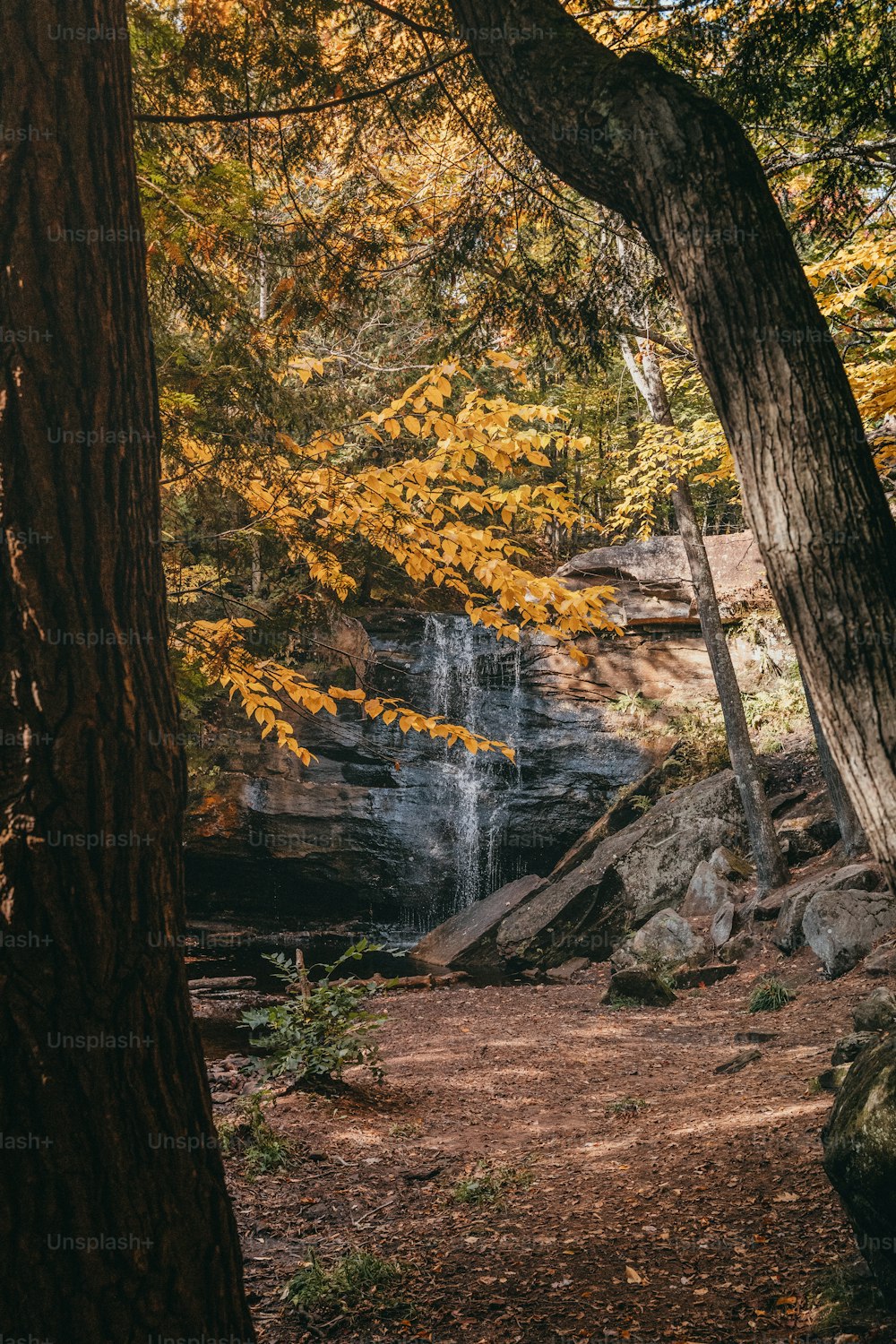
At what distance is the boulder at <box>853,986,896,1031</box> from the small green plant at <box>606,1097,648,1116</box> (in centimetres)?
144

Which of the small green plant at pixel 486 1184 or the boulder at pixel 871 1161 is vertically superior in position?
the boulder at pixel 871 1161

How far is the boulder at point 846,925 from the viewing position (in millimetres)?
7789

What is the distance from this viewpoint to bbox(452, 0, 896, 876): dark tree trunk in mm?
2309

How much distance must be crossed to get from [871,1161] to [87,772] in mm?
2595

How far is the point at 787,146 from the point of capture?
645 cm

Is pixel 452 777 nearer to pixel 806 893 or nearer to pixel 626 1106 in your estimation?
pixel 806 893

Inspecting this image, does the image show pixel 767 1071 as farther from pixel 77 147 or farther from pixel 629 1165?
pixel 77 147

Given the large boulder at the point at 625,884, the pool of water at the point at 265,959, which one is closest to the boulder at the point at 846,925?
the large boulder at the point at 625,884

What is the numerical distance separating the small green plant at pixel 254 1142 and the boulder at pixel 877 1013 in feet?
11.6

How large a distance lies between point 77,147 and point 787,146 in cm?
612

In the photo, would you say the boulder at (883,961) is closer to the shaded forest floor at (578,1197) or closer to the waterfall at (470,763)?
the shaded forest floor at (578,1197)

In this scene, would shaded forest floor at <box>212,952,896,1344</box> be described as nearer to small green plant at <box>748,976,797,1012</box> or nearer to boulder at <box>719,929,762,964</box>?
small green plant at <box>748,976,797,1012</box>

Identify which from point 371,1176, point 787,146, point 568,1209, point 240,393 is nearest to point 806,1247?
point 568,1209

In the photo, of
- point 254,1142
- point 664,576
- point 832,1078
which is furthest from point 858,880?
point 664,576
